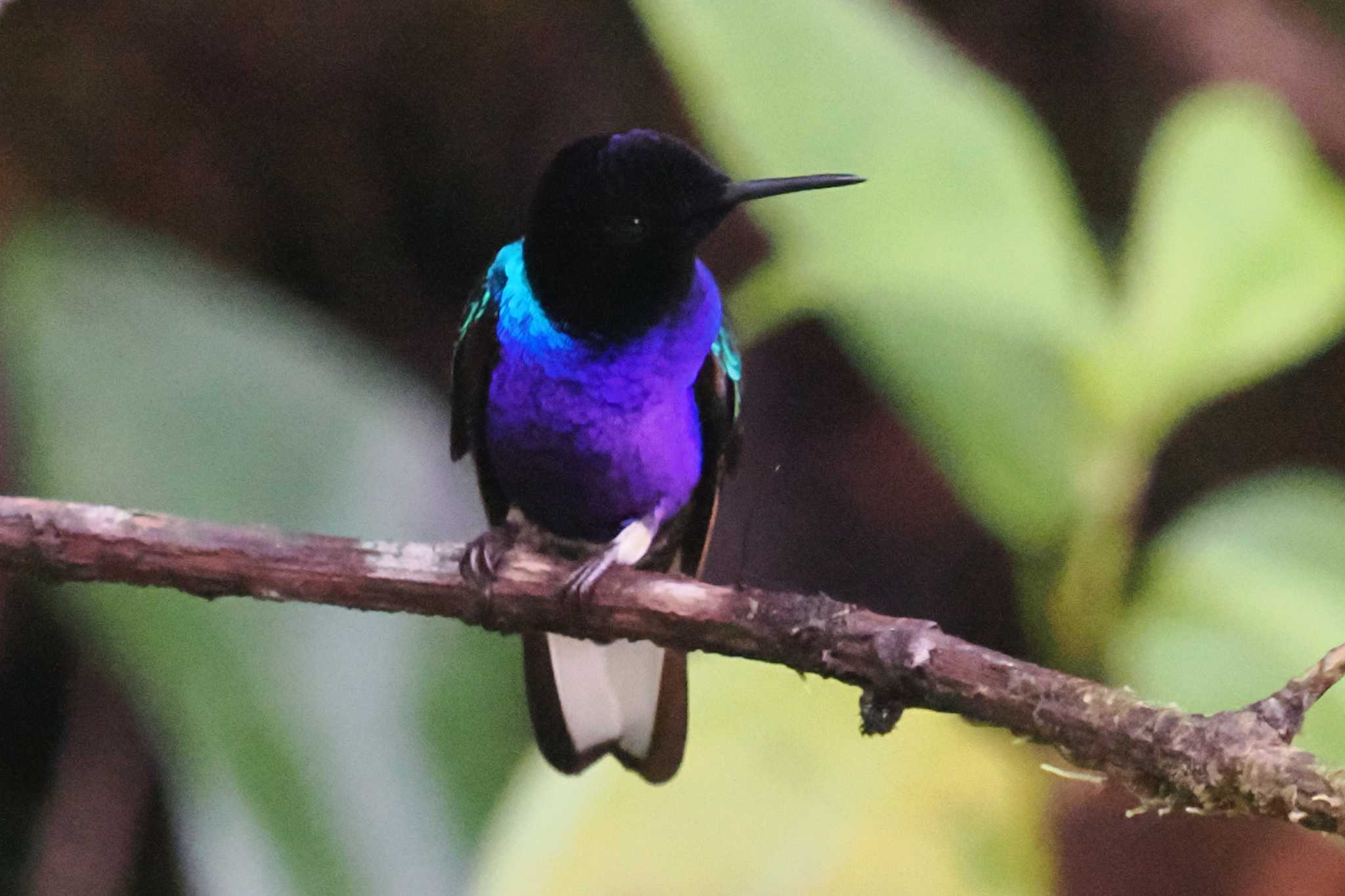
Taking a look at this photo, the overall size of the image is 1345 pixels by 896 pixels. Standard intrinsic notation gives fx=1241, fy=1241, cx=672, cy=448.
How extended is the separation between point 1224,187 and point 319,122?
2.13 meters

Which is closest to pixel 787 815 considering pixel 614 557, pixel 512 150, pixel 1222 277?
pixel 614 557

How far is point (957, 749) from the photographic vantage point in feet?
5.33

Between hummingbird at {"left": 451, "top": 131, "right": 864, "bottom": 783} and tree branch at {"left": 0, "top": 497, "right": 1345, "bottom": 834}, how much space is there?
0.17m

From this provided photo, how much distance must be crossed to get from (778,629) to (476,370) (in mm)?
713

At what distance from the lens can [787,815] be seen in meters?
1.59

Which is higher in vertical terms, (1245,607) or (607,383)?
(607,383)

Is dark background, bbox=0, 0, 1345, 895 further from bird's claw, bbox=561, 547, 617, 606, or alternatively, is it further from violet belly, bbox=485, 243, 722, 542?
bird's claw, bbox=561, 547, 617, 606

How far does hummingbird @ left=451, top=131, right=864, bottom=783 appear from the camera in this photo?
1.45m

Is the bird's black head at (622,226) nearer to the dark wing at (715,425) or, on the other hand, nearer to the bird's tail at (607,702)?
the dark wing at (715,425)

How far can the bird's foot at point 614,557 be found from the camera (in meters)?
1.22

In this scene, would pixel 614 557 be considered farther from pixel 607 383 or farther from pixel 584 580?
pixel 607 383

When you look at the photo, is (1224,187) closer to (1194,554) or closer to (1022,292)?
(1022,292)

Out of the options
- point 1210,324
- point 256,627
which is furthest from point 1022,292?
point 256,627

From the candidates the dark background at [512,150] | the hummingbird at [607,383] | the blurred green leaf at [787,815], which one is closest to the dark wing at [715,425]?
the hummingbird at [607,383]
